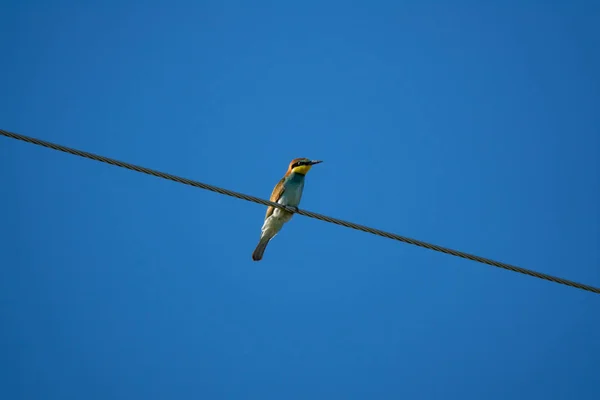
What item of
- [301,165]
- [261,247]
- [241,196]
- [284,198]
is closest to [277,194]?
[284,198]

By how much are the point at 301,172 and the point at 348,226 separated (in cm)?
369

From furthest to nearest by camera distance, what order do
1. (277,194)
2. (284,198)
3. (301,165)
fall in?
(301,165)
(277,194)
(284,198)

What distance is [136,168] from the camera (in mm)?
3332

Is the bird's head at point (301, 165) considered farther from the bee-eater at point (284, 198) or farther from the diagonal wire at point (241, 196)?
the diagonal wire at point (241, 196)

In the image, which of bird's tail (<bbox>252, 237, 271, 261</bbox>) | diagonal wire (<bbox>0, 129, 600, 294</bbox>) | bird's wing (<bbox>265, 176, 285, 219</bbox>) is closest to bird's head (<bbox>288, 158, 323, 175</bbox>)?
bird's wing (<bbox>265, 176, 285, 219</bbox>)

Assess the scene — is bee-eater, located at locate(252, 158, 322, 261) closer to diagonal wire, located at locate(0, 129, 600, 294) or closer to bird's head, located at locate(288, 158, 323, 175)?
bird's head, located at locate(288, 158, 323, 175)

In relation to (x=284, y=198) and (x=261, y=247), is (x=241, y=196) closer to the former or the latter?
(x=284, y=198)

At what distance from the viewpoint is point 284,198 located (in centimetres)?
712

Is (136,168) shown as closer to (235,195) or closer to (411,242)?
(235,195)

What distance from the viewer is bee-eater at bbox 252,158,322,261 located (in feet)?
23.4

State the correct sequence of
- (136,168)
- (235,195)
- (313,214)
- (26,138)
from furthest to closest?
(313,214) < (235,195) < (136,168) < (26,138)

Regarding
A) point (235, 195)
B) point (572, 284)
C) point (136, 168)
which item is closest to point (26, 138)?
point (136, 168)

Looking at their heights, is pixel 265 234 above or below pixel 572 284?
above

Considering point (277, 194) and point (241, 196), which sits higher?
point (277, 194)
